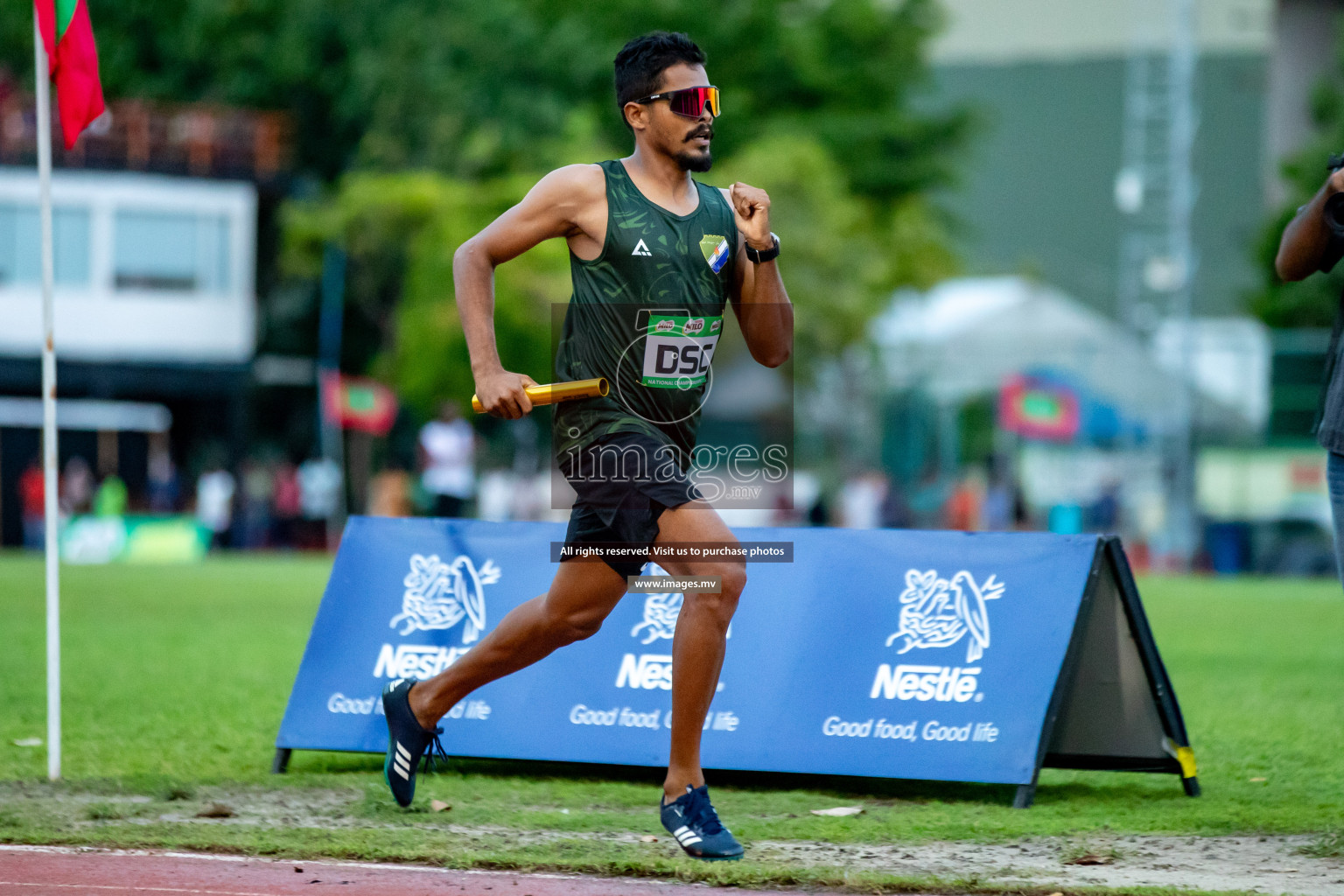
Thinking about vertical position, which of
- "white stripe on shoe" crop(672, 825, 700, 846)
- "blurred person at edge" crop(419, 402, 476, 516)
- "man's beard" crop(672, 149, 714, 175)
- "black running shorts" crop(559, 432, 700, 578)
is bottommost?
"blurred person at edge" crop(419, 402, 476, 516)

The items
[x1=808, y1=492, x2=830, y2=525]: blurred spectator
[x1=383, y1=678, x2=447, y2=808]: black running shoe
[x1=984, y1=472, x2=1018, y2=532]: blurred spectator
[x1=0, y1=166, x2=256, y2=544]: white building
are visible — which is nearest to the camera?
[x1=383, y1=678, x2=447, y2=808]: black running shoe

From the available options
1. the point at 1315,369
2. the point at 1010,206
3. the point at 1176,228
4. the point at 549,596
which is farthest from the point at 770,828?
the point at 1010,206

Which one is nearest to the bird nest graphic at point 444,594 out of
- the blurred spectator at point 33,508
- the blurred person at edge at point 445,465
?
the blurred person at edge at point 445,465

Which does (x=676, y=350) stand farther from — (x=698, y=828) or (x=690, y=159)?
(x=698, y=828)

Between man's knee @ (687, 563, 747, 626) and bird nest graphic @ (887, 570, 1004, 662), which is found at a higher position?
man's knee @ (687, 563, 747, 626)

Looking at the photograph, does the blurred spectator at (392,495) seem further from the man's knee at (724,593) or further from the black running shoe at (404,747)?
the man's knee at (724,593)

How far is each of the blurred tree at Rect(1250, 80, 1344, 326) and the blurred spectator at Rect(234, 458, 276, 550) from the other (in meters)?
21.2

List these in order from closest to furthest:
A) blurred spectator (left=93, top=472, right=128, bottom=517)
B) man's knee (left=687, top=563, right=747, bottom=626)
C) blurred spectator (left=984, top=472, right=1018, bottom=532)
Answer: man's knee (left=687, top=563, right=747, bottom=626) → blurred spectator (left=984, top=472, right=1018, bottom=532) → blurred spectator (left=93, top=472, right=128, bottom=517)

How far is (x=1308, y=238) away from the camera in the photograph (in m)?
4.82

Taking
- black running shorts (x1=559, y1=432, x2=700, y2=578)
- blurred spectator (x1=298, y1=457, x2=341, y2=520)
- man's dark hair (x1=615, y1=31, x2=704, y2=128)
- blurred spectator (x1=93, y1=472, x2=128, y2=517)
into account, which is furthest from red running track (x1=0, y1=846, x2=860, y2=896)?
blurred spectator (x1=298, y1=457, x2=341, y2=520)

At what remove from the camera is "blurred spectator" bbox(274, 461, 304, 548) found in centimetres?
3522

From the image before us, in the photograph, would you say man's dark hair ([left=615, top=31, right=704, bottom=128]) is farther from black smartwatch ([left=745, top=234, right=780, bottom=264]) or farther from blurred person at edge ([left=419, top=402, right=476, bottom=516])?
blurred person at edge ([left=419, top=402, right=476, bottom=516])

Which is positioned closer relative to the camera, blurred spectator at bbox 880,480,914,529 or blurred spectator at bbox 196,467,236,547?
blurred spectator at bbox 880,480,914,529

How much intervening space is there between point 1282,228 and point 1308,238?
31.2 metres
